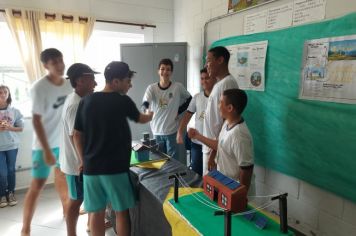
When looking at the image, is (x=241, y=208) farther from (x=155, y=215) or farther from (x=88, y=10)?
(x=88, y=10)

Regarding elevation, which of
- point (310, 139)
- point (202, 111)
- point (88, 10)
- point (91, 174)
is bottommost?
point (310, 139)

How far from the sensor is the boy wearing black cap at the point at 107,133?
38 cm

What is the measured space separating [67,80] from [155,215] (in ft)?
4.47

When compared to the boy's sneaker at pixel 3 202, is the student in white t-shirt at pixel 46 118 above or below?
above

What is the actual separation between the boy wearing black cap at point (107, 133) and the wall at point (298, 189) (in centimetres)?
144

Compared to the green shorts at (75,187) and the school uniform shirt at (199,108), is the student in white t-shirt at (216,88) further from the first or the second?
the green shorts at (75,187)

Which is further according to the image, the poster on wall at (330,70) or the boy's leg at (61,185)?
the poster on wall at (330,70)

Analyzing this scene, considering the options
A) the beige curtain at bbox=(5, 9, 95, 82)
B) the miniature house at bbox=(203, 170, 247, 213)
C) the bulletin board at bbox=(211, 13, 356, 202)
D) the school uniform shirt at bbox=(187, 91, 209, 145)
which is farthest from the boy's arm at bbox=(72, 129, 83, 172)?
the school uniform shirt at bbox=(187, 91, 209, 145)

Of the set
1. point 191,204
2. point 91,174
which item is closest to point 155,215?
point 191,204

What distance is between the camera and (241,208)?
1135 millimetres

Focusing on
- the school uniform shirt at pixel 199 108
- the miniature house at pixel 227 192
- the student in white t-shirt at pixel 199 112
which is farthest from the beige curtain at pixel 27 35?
the school uniform shirt at pixel 199 108

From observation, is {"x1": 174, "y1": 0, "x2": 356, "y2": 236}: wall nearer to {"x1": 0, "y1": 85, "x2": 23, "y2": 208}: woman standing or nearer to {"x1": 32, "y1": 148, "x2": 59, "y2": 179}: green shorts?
{"x1": 0, "y1": 85, "x2": 23, "y2": 208}: woman standing

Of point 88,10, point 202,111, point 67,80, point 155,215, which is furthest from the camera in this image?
point 202,111

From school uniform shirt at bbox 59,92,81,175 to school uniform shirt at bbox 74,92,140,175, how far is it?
1cm
